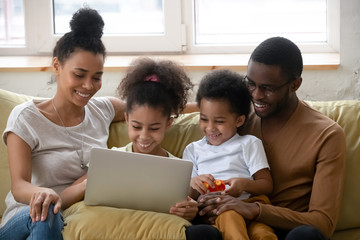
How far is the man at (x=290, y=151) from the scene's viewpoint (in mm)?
2010

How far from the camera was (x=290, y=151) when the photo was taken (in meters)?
2.17

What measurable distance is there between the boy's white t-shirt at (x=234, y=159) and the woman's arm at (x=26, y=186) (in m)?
0.58

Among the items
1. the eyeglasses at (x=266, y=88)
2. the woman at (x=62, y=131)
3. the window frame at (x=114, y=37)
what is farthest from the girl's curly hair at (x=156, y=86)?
the window frame at (x=114, y=37)

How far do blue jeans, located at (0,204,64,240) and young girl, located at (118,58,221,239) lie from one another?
16.9 inches

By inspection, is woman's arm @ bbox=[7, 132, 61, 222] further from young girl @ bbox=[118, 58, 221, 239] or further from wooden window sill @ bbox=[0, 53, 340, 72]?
wooden window sill @ bbox=[0, 53, 340, 72]

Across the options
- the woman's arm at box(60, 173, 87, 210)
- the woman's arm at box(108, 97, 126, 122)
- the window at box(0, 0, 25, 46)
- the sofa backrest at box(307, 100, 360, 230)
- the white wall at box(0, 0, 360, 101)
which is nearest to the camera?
the woman's arm at box(60, 173, 87, 210)

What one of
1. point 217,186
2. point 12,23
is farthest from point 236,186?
point 12,23

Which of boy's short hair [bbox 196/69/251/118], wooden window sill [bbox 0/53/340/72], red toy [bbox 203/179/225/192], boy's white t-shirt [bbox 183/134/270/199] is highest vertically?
wooden window sill [bbox 0/53/340/72]

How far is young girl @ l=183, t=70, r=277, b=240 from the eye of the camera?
2086 millimetres

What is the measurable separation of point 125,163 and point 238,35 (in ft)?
5.31

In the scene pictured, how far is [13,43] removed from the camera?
334 cm

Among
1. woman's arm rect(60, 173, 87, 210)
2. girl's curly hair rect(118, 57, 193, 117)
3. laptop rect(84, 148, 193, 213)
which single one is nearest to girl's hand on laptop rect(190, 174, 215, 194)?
laptop rect(84, 148, 193, 213)

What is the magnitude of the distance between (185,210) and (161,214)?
82 millimetres

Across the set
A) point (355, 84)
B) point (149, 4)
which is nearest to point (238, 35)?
point (149, 4)
